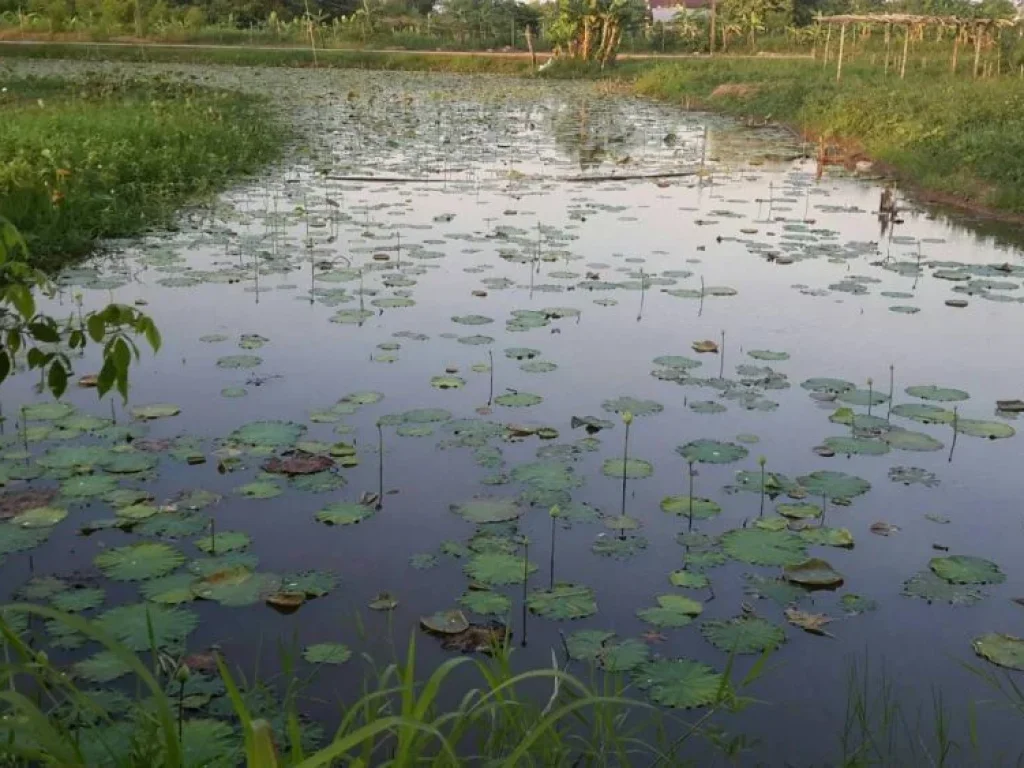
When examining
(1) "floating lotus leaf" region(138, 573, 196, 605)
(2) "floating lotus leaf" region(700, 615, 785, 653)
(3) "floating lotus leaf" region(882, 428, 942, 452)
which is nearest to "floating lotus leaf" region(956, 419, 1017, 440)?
(3) "floating lotus leaf" region(882, 428, 942, 452)

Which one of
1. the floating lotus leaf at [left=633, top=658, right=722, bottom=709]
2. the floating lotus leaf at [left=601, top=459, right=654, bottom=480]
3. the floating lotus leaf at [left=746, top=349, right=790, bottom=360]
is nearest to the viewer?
the floating lotus leaf at [left=633, top=658, right=722, bottom=709]

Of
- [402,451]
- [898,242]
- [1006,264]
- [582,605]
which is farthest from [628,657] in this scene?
[898,242]

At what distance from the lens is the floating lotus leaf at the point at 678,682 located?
258 cm

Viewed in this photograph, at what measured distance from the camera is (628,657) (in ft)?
9.04

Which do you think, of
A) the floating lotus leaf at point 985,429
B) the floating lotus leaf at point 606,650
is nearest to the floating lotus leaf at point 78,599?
the floating lotus leaf at point 606,650

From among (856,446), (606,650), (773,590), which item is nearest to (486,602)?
(606,650)

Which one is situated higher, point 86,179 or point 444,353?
point 86,179

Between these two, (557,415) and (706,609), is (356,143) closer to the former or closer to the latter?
(557,415)

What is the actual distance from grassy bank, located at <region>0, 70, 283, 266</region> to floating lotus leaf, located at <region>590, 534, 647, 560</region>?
485cm

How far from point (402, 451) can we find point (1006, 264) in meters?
5.47

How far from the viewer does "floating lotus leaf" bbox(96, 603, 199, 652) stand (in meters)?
2.75

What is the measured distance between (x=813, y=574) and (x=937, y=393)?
80.0 inches

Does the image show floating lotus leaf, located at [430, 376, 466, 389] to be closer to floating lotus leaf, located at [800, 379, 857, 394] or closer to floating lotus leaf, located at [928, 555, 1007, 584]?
floating lotus leaf, located at [800, 379, 857, 394]

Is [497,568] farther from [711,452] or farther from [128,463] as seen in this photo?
[128,463]
